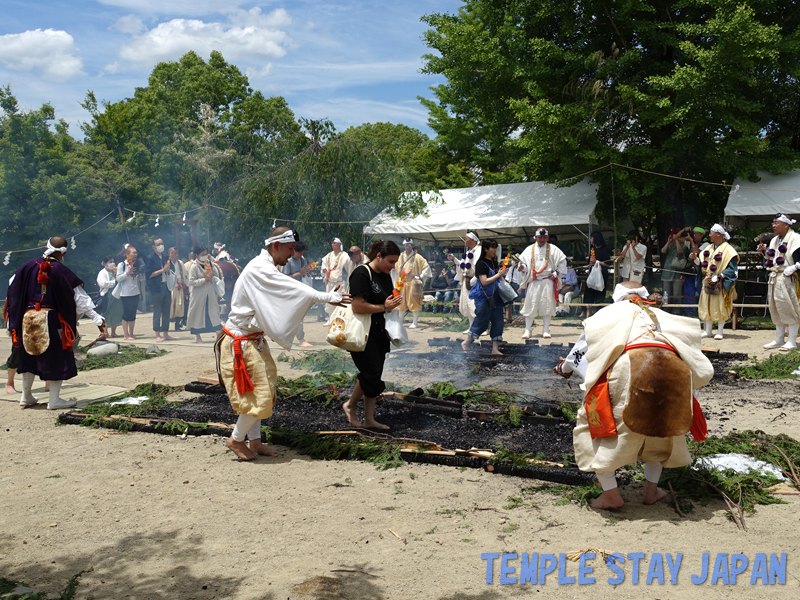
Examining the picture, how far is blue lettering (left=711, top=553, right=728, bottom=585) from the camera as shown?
314cm

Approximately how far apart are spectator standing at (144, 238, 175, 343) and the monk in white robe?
37.1ft

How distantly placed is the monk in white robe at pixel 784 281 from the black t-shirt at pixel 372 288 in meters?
7.68

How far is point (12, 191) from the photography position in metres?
25.7

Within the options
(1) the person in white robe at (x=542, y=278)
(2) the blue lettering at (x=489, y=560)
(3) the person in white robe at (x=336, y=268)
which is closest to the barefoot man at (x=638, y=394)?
(2) the blue lettering at (x=489, y=560)

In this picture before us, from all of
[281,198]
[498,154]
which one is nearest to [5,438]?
[281,198]

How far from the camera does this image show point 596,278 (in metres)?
14.5

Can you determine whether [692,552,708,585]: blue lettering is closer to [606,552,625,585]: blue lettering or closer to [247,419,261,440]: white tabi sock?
[606,552,625,585]: blue lettering

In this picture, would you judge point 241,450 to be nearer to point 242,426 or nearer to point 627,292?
point 242,426

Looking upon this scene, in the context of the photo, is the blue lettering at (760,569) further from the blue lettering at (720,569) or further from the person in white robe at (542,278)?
the person in white robe at (542,278)

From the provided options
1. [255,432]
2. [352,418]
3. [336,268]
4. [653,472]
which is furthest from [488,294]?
[653,472]

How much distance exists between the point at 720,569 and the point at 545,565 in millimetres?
900

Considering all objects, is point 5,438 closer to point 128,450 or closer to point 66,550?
point 128,450

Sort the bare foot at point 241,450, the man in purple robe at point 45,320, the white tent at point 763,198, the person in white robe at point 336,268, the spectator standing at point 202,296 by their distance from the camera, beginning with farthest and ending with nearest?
the white tent at point 763,198
the person in white robe at point 336,268
the spectator standing at point 202,296
the man in purple robe at point 45,320
the bare foot at point 241,450

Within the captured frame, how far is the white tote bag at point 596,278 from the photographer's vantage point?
1450cm
